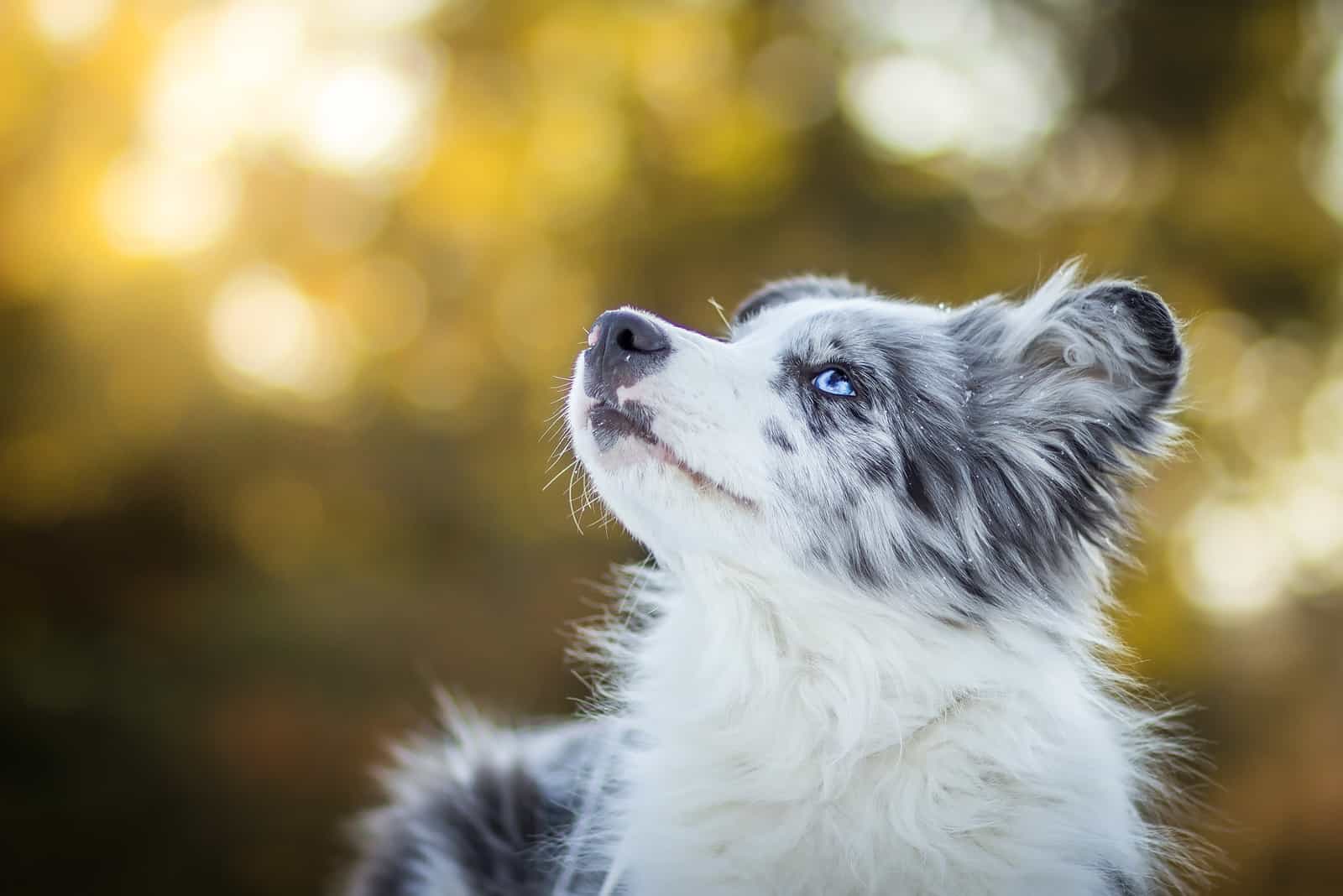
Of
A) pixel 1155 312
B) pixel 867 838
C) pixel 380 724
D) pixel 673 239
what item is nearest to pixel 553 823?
pixel 867 838

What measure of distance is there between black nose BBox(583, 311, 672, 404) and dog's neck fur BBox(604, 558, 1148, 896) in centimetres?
49

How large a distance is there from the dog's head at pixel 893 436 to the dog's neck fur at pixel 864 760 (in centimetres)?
14

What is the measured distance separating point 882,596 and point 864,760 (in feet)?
1.36

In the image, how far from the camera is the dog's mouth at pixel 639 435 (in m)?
2.54

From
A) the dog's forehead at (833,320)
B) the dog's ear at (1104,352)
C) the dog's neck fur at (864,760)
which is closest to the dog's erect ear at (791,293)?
the dog's forehead at (833,320)

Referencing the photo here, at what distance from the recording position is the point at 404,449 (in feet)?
25.8

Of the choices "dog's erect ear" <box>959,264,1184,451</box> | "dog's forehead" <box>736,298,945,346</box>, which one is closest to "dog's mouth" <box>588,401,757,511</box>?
"dog's forehead" <box>736,298,945,346</box>

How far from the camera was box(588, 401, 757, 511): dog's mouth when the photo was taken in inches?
100.0

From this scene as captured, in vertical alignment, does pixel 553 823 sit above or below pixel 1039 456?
below

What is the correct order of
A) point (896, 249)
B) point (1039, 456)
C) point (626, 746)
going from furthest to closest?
point (896, 249) < point (626, 746) < point (1039, 456)

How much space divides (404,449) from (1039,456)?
19.0 ft

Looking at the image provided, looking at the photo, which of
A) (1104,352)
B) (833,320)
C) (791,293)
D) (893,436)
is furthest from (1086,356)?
(791,293)

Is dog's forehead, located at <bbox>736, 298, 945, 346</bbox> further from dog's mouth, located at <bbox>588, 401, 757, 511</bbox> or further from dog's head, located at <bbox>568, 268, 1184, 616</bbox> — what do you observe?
dog's mouth, located at <bbox>588, 401, 757, 511</bbox>

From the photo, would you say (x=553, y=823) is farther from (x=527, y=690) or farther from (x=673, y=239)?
(x=673, y=239)
